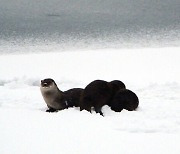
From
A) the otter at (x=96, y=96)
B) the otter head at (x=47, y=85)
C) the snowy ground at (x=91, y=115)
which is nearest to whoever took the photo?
the snowy ground at (x=91, y=115)

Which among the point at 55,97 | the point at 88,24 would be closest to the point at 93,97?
A: the point at 55,97

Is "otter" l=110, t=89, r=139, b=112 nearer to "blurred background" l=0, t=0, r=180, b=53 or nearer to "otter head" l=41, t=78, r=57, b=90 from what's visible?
"otter head" l=41, t=78, r=57, b=90

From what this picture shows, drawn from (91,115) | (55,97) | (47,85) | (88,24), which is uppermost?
(88,24)

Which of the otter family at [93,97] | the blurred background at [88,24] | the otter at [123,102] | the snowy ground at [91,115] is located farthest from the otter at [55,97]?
the blurred background at [88,24]

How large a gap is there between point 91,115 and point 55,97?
714 millimetres

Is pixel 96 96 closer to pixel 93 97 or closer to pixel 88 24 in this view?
pixel 93 97

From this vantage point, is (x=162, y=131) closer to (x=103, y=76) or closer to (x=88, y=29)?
(x=103, y=76)

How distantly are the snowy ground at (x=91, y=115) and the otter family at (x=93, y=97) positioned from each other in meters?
0.11

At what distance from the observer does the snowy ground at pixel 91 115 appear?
311 cm

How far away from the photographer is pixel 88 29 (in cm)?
1317

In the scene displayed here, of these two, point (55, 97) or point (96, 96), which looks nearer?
point (96, 96)

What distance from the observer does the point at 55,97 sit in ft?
15.0

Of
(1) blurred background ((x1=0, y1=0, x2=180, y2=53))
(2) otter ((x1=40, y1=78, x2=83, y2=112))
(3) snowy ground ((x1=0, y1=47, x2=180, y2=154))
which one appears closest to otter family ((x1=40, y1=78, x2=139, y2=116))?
(2) otter ((x1=40, y1=78, x2=83, y2=112))

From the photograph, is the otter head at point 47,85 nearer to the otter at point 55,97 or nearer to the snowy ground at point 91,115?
the otter at point 55,97
